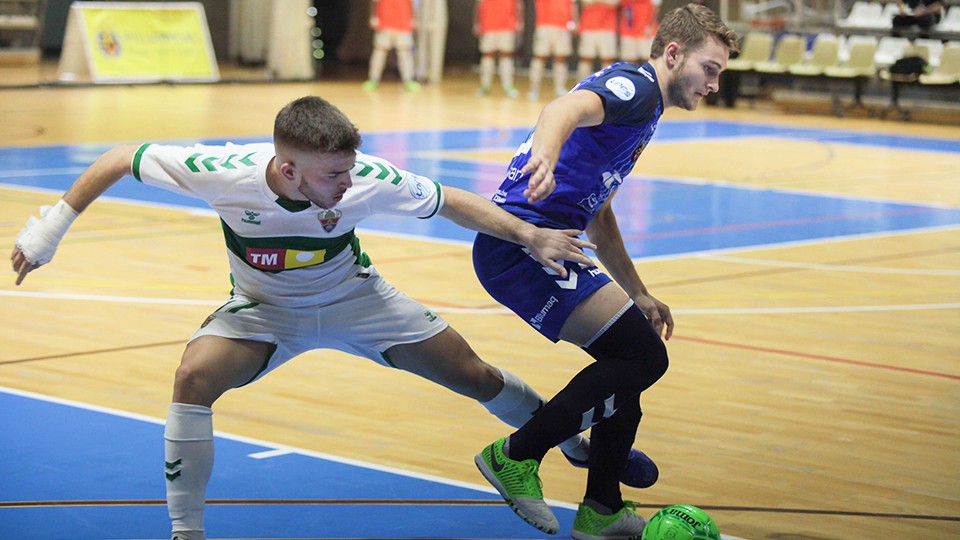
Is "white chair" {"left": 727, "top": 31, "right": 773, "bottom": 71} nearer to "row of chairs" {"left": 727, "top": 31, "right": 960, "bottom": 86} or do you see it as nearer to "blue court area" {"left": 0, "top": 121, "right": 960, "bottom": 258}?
"row of chairs" {"left": 727, "top": 31, "right": 960, "bottom": 86}

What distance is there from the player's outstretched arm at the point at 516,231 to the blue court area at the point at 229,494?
96 centimetres

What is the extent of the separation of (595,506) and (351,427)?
1612 millimetres

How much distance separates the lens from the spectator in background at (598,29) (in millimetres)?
24234

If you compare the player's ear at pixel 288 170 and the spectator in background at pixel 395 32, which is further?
the spectator in background at pixel 395 32

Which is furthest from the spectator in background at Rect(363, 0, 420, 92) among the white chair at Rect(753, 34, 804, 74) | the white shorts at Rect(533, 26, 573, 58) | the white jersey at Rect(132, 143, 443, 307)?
the white jersey at Rect(132, 143, 443, 307)

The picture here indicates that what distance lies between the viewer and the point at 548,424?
4.55 metres

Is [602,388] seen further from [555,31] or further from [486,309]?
[555,31]

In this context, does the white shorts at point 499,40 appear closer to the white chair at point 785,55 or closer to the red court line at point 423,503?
the white chair at point 785,55

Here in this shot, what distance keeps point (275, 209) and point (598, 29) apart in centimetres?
2052

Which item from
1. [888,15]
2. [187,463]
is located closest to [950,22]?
[888,15]

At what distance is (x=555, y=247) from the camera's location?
4352 millimetres

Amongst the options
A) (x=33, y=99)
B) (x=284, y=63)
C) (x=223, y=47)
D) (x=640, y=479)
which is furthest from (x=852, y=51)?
(x=640, y=479)

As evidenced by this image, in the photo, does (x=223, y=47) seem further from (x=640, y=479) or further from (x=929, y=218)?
(x=640, y=479)

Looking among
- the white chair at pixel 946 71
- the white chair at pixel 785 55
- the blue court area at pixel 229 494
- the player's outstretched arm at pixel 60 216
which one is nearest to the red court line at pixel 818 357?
the blue court area at pixel 229 494
